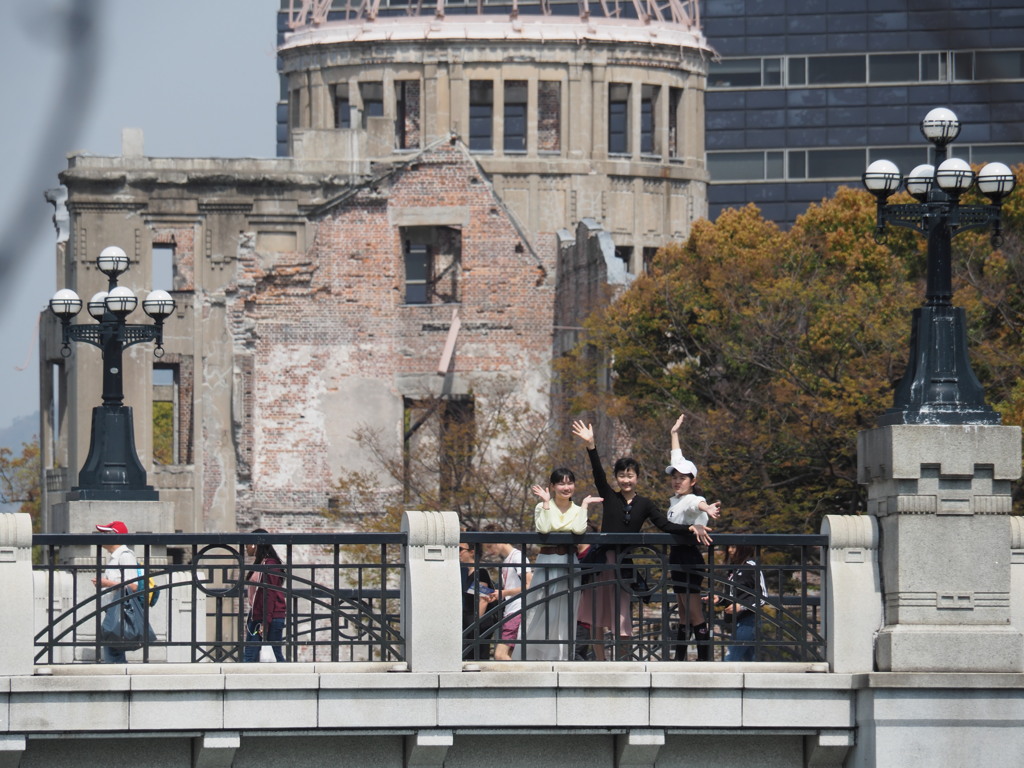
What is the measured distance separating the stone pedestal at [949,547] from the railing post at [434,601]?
321cm

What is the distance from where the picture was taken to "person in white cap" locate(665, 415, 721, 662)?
58.5 ft

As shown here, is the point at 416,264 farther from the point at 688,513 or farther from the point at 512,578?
the point at 688,513

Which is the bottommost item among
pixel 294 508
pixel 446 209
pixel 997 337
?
pixel 294 508

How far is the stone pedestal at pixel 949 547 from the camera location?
1777cm

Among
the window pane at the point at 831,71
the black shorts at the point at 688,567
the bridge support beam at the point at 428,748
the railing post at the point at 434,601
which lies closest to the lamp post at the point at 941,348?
the black shorts at the point at 688,567

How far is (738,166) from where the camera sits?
375ft

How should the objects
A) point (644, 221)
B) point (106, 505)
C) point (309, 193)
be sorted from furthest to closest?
point (644, 221) → point (309, 193) → point (106, 505)

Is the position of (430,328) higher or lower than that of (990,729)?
higher

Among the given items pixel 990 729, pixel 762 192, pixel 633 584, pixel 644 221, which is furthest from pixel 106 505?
pixel 762 192

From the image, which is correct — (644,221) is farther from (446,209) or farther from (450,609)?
(450,609)

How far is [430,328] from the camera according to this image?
6606cm

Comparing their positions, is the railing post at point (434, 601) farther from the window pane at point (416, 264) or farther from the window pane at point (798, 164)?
the window pane at point (798, 164)

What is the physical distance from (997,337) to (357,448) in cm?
2266

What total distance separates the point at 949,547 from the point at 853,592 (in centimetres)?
81
